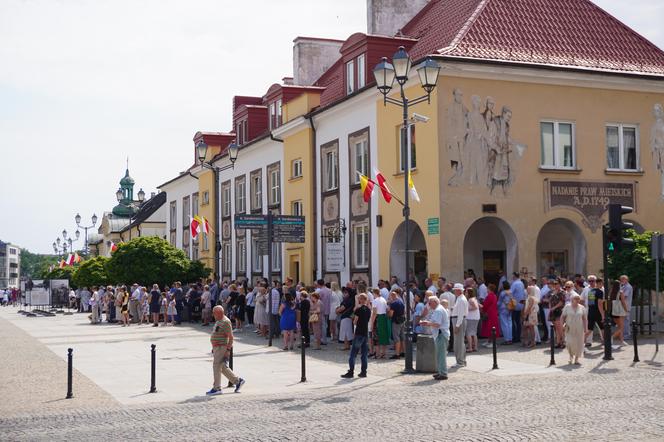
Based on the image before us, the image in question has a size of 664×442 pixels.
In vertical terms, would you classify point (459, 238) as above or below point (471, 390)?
above

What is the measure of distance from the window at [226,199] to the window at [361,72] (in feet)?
54.0

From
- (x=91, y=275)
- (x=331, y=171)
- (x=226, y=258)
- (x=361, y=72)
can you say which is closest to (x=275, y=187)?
(x=331, y=171)

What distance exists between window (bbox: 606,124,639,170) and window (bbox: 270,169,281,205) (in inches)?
602

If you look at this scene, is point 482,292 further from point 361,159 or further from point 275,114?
point 275,114

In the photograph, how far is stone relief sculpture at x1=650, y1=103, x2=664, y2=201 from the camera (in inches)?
1102

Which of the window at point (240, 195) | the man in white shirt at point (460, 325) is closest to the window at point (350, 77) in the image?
the window at point (240, 195)

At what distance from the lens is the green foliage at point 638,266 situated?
21984 mm

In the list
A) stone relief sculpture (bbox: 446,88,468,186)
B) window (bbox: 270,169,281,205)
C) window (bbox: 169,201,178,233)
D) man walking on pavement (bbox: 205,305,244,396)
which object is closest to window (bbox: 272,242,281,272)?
window (bbox: 270,169,281,205)

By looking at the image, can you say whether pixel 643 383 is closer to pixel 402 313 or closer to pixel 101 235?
pixel 402 313

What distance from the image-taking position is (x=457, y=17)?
28.4 metres

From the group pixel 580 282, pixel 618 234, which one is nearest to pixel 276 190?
pixel 580 282

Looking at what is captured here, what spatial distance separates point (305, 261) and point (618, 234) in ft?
58.1

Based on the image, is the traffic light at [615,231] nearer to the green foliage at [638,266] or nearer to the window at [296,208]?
the green foliage at [638,266]

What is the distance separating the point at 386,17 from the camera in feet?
116
